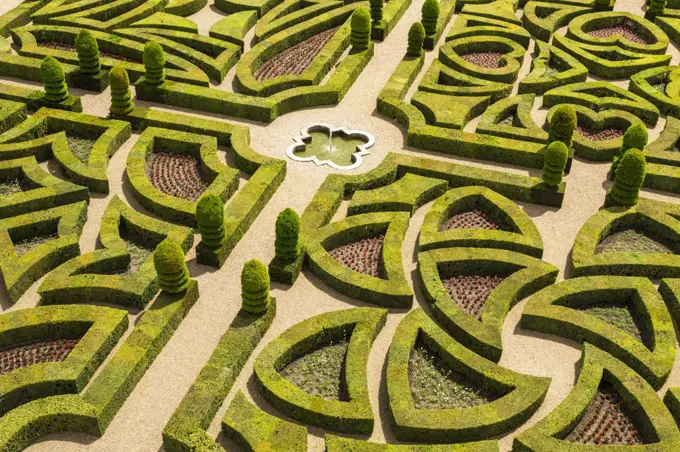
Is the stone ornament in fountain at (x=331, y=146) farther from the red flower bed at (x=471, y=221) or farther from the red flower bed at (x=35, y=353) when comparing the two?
the red flower bed at (x=35, y=353)

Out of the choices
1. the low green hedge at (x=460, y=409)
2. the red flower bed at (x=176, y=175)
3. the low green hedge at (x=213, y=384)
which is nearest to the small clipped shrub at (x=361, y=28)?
the red flower bed at (x=176, y=175)

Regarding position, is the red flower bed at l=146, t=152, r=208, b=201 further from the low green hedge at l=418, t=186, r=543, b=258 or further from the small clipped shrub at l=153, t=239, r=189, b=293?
the low green hedge at l=418, t=186, r=543, b=258

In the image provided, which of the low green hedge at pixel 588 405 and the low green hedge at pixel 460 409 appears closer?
the low green hedge at pixel 588 405

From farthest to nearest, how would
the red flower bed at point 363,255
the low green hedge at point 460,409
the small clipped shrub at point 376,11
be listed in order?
the small clipped shrub at point 376,11 < the red flower bed at point 363,255 < the low green hedge at point 460,409

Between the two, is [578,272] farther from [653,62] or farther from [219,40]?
[219,40]

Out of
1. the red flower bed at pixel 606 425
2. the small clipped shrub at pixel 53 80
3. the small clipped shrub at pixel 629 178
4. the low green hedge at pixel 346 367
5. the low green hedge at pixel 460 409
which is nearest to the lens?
the low green hedge at pixel 460 409

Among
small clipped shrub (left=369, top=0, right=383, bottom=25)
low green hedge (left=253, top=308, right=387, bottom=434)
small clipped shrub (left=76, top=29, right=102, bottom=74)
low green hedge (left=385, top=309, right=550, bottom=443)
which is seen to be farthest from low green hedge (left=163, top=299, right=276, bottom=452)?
small clipped shrub (left=369, top=0, right=383, bottom=25)

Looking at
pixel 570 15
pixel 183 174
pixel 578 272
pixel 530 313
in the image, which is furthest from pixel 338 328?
pixel 570 15
